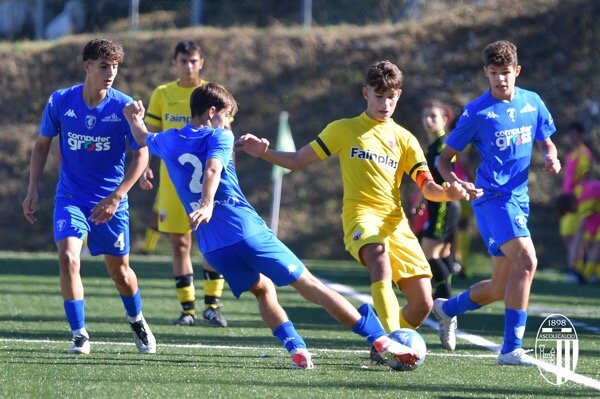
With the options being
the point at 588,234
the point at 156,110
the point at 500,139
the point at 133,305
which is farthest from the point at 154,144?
the point at 588,234

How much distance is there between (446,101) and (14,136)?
8.34 meters

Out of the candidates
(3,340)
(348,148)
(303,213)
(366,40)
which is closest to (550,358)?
(348,148)

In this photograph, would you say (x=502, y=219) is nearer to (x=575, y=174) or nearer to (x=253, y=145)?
(x=253, y=145)

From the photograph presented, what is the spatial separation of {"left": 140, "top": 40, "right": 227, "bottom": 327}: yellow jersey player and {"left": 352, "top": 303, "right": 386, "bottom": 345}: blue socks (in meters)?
2.96

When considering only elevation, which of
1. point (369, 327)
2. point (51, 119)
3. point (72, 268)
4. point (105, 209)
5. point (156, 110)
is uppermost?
point (156, 110)

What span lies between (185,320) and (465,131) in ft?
9.93

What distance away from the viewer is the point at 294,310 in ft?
38.4

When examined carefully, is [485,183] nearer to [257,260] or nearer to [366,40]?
[257,260]

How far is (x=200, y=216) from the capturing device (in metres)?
6.84

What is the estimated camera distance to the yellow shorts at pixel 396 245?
26.1 feet

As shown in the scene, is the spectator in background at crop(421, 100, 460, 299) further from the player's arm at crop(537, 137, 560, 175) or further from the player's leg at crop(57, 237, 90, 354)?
the player's leg at crop(57, 237, 90, 354)

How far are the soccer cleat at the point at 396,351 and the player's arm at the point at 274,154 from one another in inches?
53.0

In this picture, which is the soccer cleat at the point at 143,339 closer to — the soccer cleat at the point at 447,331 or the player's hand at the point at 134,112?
the player's hand at the point at 134,112

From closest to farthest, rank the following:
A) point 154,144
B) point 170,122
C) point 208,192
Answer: point 208,192 < point 154,144 < point 170,122
